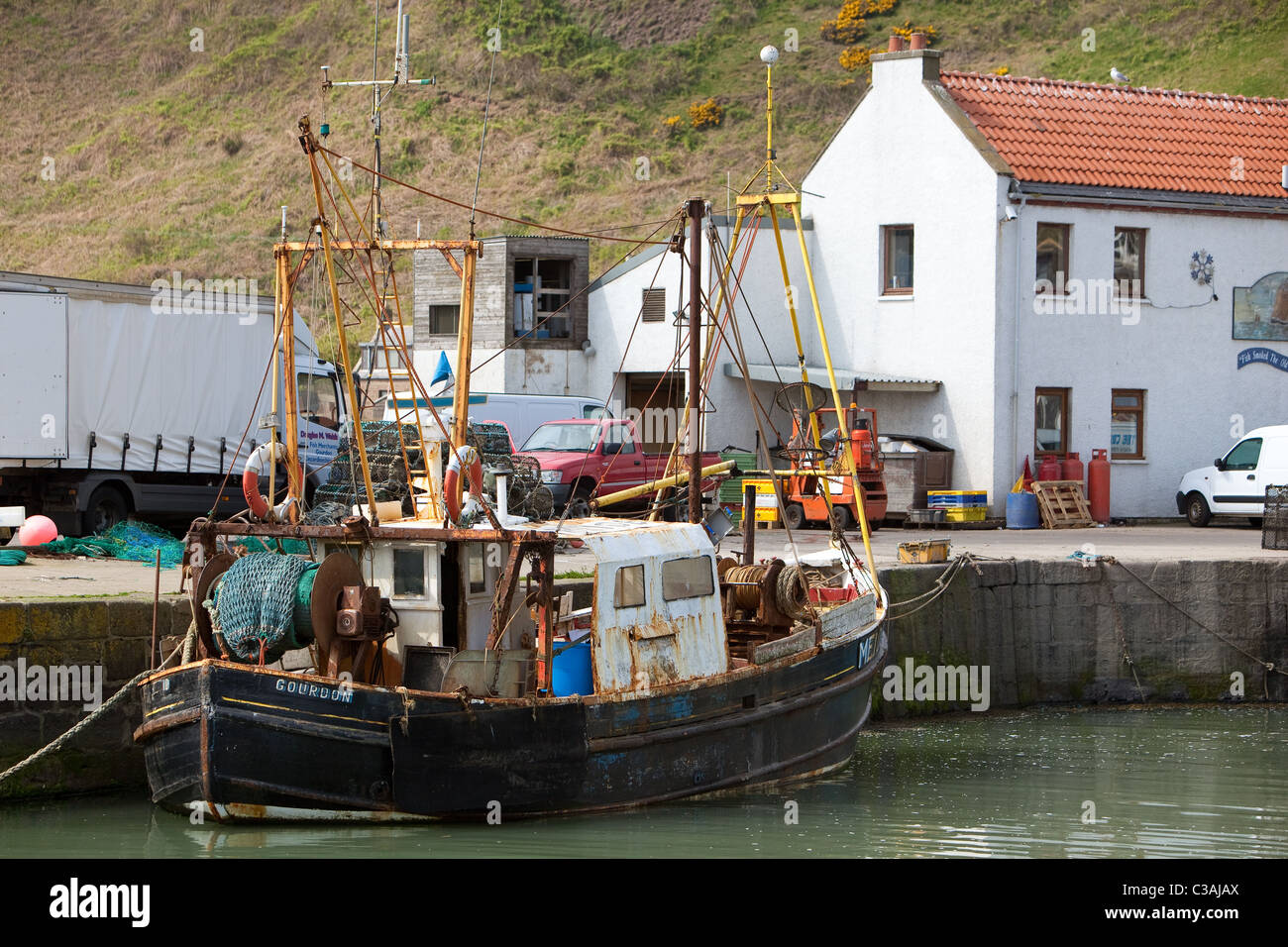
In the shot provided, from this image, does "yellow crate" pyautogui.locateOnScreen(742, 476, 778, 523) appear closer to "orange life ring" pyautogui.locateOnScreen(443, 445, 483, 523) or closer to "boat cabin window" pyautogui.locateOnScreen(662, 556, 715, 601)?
"boat cabin window" pyautogui.locateOnScreen(662, 556, 715, 601)

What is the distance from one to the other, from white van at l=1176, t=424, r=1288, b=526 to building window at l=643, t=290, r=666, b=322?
31.8 feet

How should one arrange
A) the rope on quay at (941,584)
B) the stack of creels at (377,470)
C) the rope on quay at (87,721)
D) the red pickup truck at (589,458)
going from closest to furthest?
the rope on quay at (87,721) < the stack of creels at (377,470) < the rope on quay at (941,584) < the red pickup truck at (589,458)

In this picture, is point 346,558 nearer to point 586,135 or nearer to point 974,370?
point 974,370

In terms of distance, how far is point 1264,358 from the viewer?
2898cm

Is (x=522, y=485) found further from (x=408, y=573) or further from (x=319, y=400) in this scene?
(x=319, y=400)

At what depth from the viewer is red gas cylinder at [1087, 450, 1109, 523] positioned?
27422mm

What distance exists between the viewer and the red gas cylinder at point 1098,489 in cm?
2742

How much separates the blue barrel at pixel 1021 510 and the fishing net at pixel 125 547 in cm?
1320

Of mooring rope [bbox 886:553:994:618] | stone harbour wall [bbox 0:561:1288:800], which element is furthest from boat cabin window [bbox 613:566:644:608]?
mooring rope [bbox 886:553:994:618]

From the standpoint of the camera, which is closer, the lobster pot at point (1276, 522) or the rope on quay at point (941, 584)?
the rope on quay at point (941, 584)

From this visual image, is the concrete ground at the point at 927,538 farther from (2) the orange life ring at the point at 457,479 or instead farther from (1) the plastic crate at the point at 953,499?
(2) the orange life ring at the point at 457,479

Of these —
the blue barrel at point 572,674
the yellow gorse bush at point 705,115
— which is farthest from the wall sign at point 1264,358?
the yellow gorse bush at point 705,115

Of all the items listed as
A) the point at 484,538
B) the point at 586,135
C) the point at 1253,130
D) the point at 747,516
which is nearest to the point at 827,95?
the point at 586,135

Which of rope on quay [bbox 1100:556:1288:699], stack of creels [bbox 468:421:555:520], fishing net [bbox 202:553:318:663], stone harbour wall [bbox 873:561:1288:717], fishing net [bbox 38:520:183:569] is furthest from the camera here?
rope on quay [bbox 1100:556:1288:699]
